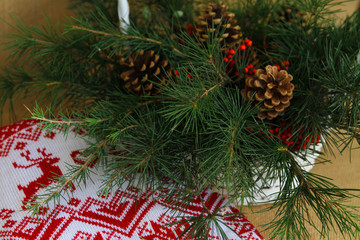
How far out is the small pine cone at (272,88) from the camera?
336 mm

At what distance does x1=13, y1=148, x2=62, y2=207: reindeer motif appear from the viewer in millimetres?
402

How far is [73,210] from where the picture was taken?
15.1 inches

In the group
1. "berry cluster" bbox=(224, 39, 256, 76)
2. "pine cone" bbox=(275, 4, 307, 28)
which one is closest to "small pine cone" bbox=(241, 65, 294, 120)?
"berry cluster" bbox=(224, 39, 256, 76)

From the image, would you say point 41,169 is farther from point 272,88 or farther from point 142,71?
point 272,88

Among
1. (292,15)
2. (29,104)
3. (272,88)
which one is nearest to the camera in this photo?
(272,88)

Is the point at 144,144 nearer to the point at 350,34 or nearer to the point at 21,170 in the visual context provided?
the point at 21,170

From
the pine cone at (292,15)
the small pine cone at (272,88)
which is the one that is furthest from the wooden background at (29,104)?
the small pine cone at (272,88)

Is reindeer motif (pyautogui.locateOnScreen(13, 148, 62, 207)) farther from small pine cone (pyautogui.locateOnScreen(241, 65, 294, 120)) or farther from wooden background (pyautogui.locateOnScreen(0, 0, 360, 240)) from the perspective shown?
small pine cone (pyautogui.locateOnScreen(241, 65, 294, 120))

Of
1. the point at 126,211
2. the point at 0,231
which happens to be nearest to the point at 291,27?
the point at 126,211

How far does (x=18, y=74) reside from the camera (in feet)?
1.67

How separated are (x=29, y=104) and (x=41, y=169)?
21 cm

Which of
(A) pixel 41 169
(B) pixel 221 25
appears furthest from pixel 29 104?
(B) pixel 221 25

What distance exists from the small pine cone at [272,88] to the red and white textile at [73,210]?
11 centimetres

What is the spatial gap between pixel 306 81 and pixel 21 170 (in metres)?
0.35
